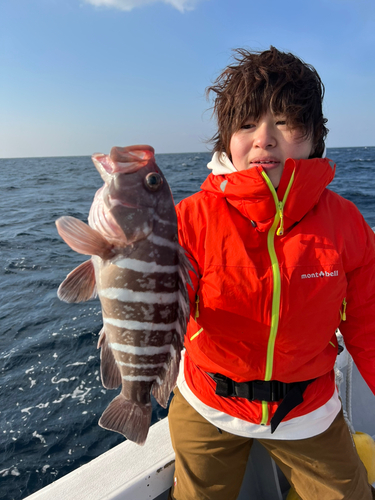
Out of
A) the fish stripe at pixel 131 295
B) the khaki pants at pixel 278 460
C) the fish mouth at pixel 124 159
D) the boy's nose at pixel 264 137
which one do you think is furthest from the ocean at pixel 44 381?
the boy's nose at pixel 264 137

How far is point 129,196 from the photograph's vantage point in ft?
5.40

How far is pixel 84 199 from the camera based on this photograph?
1825cm

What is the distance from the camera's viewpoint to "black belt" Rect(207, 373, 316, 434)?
7.16ft

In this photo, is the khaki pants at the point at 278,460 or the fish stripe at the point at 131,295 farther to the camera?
the khaki pants at the point at 278,460

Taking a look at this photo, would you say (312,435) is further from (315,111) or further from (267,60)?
(267,60)

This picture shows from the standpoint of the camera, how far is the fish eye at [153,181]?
5.44 ft

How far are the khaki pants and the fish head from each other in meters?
1.52

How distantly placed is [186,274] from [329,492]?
70.6 inches

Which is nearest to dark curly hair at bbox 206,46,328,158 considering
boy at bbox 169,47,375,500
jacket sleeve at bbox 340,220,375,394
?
boy at bbox 169,47,375,500

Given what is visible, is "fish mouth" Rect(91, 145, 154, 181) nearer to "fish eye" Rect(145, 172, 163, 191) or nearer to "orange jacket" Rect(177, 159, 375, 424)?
"fish eye" Rect(145, 172, 163, 191)

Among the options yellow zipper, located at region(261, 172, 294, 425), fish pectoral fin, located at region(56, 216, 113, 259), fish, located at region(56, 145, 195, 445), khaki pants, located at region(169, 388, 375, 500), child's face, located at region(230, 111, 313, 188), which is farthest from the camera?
child's face, located at region(230, 111, 313, 188)

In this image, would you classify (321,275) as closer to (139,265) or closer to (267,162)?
(267,162)

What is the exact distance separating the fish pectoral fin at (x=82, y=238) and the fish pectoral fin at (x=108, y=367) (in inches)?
18.6

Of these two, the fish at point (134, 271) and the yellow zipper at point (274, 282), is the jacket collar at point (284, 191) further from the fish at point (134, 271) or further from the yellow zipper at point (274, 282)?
the fish at point (134, 271)
